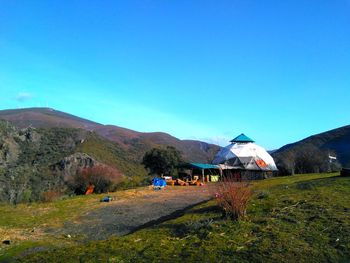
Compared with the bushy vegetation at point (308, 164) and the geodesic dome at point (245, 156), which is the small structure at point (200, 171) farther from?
the bushy vegetation at point (308, 164)

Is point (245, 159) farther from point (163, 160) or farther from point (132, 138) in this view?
point (132, 138)

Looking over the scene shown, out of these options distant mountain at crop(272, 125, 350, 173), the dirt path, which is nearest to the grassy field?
the dirt path

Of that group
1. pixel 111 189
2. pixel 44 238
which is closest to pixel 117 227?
pixel 44 238

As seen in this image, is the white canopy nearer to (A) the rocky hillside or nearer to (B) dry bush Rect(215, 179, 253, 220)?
(A) the rocky hillside

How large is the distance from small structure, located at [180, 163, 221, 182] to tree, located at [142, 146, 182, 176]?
167cm

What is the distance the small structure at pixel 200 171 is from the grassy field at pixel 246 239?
2817 cm

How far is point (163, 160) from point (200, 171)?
4694 millimetres

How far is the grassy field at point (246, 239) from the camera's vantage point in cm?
833

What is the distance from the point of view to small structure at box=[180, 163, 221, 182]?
4194 centimetres

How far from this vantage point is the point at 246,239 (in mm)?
9312

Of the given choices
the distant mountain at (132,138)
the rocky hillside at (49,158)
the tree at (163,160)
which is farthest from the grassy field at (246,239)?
the distant mountain at (132,138)

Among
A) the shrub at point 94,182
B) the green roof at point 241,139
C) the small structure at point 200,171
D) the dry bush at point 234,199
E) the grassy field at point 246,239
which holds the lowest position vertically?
the grassy field at point 246,239

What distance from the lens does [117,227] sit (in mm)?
14695

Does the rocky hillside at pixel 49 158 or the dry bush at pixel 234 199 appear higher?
the rocky hillside at pixel 49 158
